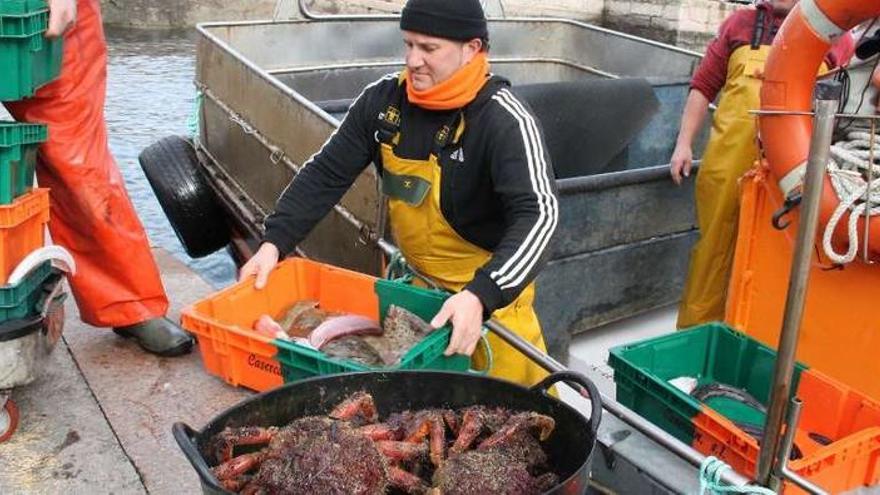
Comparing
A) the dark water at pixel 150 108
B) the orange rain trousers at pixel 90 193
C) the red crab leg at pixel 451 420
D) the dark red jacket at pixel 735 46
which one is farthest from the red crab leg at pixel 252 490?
the dark water at pixel 150 108

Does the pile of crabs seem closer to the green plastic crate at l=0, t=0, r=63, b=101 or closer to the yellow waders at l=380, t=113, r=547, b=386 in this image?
the yellow waders at l=380, t=113, r=547, b=386

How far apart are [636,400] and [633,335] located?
6.62ft

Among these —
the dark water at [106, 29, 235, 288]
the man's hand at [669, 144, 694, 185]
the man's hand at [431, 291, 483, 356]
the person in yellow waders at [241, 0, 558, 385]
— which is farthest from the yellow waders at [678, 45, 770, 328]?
the dark water at [106, 29, 235, 288]

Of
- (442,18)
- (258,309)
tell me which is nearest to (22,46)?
(258,309)

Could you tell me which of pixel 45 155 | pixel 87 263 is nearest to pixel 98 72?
pixel 45 155

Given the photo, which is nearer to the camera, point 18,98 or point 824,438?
point 18,98

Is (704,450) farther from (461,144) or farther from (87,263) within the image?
(87,263)

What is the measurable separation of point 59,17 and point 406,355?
1.77 meters

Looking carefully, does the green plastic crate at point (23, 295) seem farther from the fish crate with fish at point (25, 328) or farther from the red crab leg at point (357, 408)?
the red crab leg at point (357, 408)

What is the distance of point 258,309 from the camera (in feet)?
12.0

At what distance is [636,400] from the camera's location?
3.66m

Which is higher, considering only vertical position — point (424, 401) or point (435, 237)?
point (435, 237)

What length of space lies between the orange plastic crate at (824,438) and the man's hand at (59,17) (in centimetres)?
269

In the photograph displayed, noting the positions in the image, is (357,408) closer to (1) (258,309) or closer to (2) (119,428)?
(1) (258,309)
